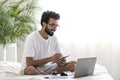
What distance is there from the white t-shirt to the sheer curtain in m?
1.24

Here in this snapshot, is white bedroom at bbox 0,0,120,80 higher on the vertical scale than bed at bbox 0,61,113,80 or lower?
higher

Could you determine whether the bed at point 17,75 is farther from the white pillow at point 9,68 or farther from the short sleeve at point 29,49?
the short sleeve at point 29,49

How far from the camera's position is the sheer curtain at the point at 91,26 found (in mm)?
4344

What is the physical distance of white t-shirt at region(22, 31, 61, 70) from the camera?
2.91 metres

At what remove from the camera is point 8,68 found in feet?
10.0

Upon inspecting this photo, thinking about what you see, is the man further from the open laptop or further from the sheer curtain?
the sheer curtain

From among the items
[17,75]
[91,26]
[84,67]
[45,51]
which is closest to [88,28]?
[91,26]

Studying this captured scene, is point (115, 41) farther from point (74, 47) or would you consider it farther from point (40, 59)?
point (40, 59)

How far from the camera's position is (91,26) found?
437cm

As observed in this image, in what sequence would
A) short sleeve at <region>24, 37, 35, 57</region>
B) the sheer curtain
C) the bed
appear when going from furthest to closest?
the sheer curtain < short sleeve at <region>24, 37, 35, 57</region> < the bed

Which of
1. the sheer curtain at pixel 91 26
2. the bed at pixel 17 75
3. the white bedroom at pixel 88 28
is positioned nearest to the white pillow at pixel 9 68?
the bed at pixel 17 75

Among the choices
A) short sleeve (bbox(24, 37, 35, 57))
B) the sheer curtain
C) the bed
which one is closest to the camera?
the bed

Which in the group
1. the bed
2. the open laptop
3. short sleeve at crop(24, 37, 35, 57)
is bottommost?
the bed

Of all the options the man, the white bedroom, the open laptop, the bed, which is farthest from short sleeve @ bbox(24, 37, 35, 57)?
the white bedroom
